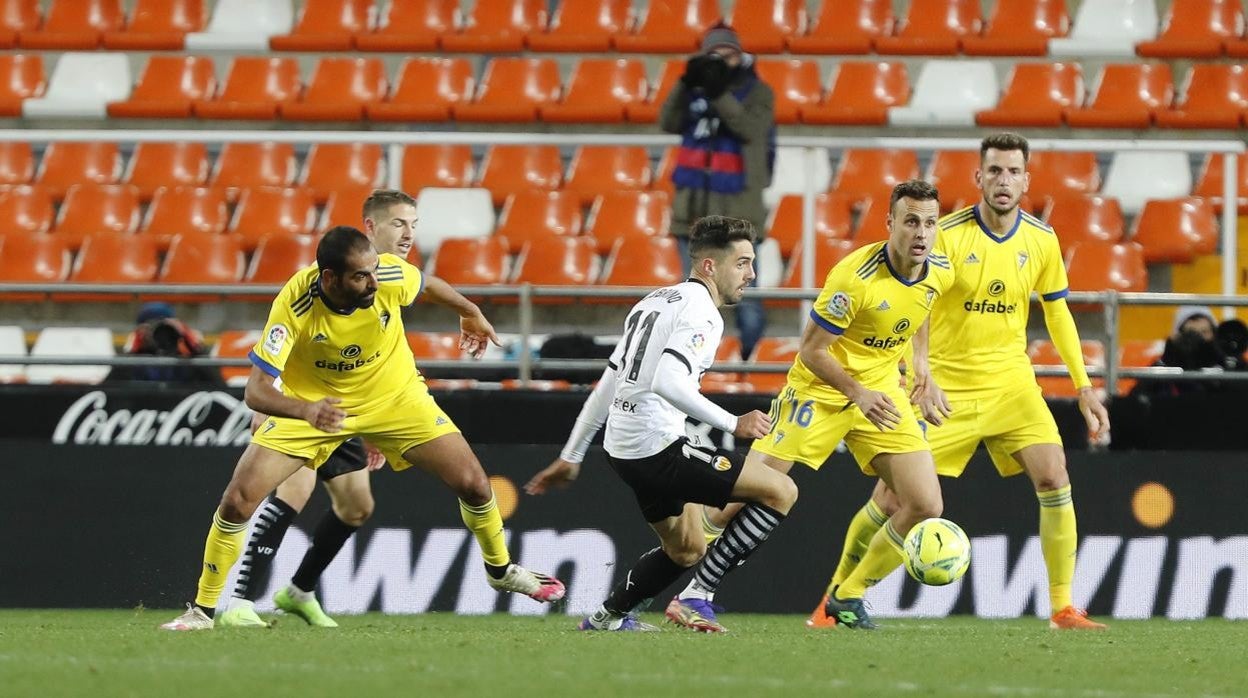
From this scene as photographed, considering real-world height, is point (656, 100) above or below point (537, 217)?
above

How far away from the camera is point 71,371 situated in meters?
13.6

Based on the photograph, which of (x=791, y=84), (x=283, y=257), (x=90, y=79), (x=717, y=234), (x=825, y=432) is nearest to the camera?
(x=717, y=234)

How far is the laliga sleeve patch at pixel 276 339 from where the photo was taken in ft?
25.1

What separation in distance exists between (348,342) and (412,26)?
9.84 m

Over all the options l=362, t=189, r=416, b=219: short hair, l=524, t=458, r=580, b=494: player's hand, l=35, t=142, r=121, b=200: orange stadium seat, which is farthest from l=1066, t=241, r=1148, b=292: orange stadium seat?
l=35, t=142, r=121, b=200: orange stadium seat

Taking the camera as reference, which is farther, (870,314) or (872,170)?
(872,170)

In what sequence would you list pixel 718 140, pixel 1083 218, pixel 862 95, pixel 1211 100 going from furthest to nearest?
1. pixel 862 95
2. pixel 1211 100
3. pixel 1083 218
4. pixel 718 140

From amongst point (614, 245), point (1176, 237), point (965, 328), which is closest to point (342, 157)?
point (614, 245)

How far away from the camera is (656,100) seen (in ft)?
52.9

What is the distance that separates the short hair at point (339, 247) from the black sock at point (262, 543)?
182 centimetres

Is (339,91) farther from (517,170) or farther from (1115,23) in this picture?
(1115,23)

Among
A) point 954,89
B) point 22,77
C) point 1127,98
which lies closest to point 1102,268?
point 1127,98

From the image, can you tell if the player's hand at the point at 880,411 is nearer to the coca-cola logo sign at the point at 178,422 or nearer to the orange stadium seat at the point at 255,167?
the coca-cola logo sign at the point at 178,422

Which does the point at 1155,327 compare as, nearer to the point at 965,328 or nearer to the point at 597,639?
the point at 965,328
